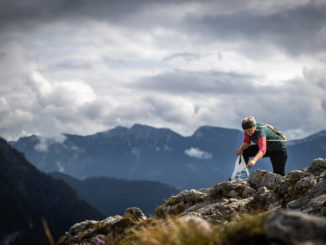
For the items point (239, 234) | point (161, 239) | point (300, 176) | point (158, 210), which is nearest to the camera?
point (239, 234)

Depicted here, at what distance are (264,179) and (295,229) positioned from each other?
8.87 meters

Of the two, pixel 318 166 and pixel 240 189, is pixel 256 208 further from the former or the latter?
pixel 318 166

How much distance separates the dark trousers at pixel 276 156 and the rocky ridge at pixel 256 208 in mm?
474

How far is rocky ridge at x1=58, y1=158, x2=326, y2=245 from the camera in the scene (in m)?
4.20

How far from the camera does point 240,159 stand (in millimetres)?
13586

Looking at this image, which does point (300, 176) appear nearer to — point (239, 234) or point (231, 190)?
point (231, 190)

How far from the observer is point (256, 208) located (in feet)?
33.5

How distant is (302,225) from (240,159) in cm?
956

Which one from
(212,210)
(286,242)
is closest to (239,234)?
(286,242)

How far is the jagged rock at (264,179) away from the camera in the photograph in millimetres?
12114

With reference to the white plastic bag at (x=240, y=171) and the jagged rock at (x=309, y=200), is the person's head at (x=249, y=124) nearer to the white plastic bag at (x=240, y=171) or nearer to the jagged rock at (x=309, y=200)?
the white plastic bag at (x=240, y=171)

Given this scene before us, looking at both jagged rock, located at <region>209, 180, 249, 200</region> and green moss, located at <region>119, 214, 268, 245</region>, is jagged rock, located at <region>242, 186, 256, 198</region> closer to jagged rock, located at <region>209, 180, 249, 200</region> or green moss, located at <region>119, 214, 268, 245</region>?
jagged rock, located at <region>209, 180, 249, 200</region>

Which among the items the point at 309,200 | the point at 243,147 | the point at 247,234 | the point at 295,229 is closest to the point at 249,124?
the point at 243,147

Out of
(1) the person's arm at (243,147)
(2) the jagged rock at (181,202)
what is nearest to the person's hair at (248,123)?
(1) the person's arm at (243,147)
